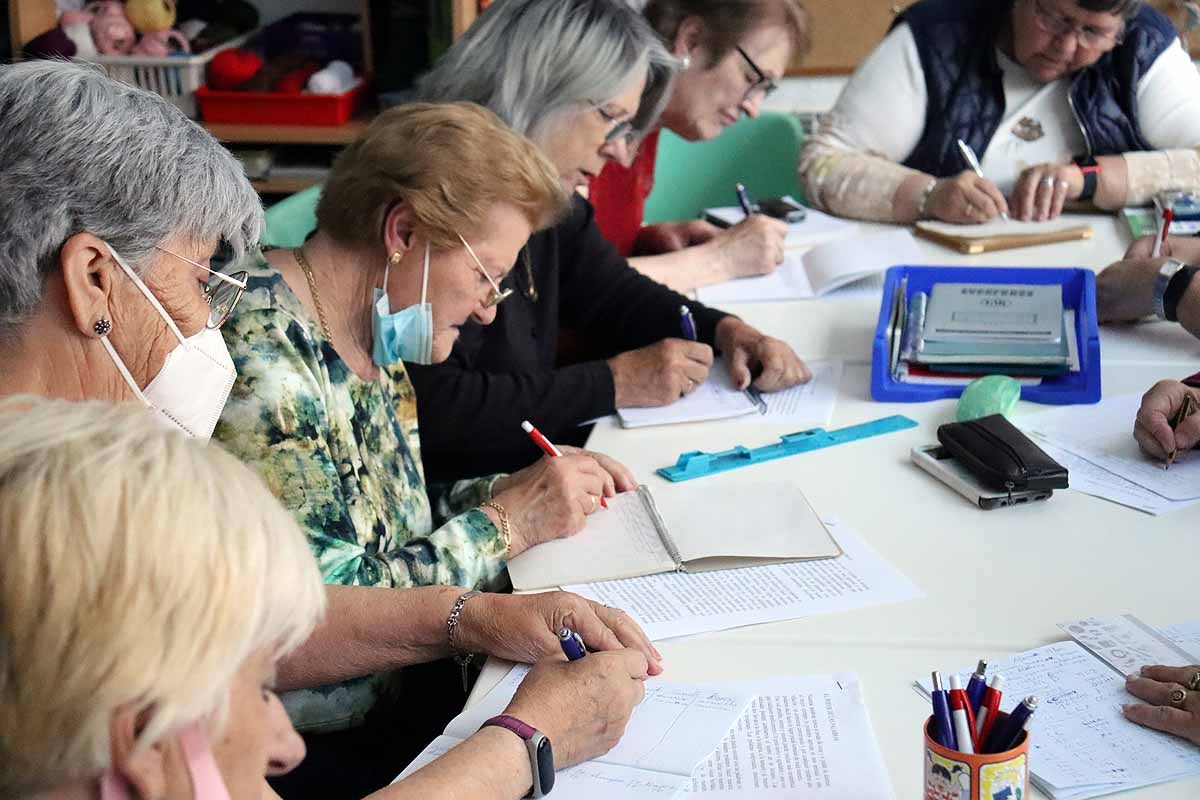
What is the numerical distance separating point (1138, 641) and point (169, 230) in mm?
1064

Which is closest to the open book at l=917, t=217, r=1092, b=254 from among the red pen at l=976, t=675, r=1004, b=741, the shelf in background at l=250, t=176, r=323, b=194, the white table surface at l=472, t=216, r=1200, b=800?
the white table surface at l=472, t=216, r=1200, b=800

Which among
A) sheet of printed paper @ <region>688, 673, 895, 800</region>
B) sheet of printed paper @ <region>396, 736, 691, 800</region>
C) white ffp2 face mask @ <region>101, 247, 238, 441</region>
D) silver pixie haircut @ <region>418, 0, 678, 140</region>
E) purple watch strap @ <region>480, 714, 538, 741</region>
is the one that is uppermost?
silver pixie haircut @ <region>418, 0, 678, 140</region>

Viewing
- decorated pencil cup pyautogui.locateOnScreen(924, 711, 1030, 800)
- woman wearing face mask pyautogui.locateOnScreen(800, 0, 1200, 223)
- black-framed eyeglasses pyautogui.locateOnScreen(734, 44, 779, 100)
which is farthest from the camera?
woman wearing face mask pyautogui.locateOnScreen(800, 0, 1200, 223)

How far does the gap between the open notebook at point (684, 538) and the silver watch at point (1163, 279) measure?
91cm

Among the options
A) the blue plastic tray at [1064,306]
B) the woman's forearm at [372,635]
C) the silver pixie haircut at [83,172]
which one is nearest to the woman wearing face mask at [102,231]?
the silver pixie haircut at [83,172]

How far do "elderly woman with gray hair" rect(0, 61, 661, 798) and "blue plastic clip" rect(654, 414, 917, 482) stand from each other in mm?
486

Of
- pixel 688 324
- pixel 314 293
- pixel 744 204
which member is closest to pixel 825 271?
pixel 688 324

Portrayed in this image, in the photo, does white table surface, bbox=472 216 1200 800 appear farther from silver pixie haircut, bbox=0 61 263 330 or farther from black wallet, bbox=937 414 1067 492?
silver pixie haircut, bbox=0 61 263 330

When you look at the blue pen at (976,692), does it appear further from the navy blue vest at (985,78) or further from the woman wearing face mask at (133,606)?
the navy blue vest at (985,78)

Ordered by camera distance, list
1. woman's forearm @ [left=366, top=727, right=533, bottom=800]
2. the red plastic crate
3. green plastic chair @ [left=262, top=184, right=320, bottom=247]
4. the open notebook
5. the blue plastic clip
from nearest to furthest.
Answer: woman's forearm @ [left=366, top=727, right=533, bottom=800], the open notebook, the blue plastic clip, green plastic chair @ [left=262, top=184, right=320, bottom=247], the red plastic crate

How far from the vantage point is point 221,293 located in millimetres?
1368

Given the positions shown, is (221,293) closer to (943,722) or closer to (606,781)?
(606,781)

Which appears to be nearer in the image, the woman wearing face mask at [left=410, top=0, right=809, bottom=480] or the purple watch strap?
the purple watch strap

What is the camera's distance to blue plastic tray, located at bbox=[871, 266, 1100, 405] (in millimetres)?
1979
